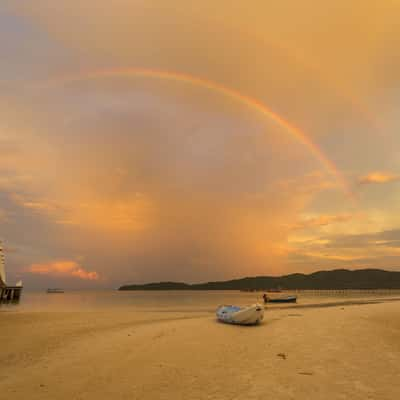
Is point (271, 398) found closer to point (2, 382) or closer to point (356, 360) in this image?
point (356, 360)

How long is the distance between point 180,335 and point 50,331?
9.71m

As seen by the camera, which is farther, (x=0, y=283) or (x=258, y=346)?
(x=0, y=283)

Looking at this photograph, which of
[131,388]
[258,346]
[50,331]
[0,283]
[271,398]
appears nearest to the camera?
[271,398]

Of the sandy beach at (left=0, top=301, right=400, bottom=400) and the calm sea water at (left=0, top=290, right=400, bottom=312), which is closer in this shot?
the sandy beach at (left=0, top=301, right=400, bottom=400)

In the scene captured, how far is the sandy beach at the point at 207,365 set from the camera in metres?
Result: 9.83

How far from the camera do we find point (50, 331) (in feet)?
79.5

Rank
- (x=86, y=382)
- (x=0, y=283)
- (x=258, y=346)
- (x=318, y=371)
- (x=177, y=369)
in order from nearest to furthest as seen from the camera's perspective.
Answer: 1. (x=86, y=382)
2. (x=318, y=371)
3. (x=177, y=369)
4. (x=258, y=346)
5. (x=0, y=283)

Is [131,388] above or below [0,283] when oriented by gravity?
below

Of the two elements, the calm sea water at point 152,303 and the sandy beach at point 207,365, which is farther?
the calm sea water at point 152,303

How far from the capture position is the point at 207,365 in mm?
13000

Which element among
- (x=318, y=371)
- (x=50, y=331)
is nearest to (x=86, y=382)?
(x=318, y=371)

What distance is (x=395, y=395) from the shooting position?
9.25 metres

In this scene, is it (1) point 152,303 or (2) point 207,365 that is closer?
(2) point 207,365

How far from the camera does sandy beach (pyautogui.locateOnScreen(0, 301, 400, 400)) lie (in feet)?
32.2
